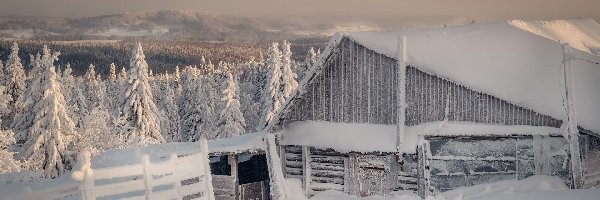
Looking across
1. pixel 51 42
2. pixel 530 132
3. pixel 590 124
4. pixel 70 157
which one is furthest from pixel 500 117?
pixel 51 42

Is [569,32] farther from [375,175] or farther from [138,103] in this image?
[138,103]

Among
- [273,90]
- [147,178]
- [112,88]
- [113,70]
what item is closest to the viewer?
[147,178]

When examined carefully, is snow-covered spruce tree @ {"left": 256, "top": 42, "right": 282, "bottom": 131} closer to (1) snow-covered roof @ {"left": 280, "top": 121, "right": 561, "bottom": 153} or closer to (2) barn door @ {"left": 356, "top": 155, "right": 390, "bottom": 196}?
(1) snow-covered roof @ {"left": 280, "top": 121, "right": 561, "bottom": 153}

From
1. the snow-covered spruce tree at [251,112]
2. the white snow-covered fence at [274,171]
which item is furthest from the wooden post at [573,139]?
the snow-covered spruce tree at [251,112]

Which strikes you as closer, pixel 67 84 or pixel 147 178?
pixel 147 178

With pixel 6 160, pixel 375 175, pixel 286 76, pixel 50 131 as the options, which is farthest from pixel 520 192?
pixel 286 76

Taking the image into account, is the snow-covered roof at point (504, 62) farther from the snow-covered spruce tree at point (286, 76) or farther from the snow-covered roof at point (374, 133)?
the snow-covered spruce tree at point (286, 76)

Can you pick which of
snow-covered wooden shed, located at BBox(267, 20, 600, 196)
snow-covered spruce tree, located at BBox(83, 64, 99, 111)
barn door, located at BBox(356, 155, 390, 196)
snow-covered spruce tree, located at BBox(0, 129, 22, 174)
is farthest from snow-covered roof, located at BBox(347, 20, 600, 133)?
snow-covered spruce tree, located at BBox(83, 64, 99, 111)
